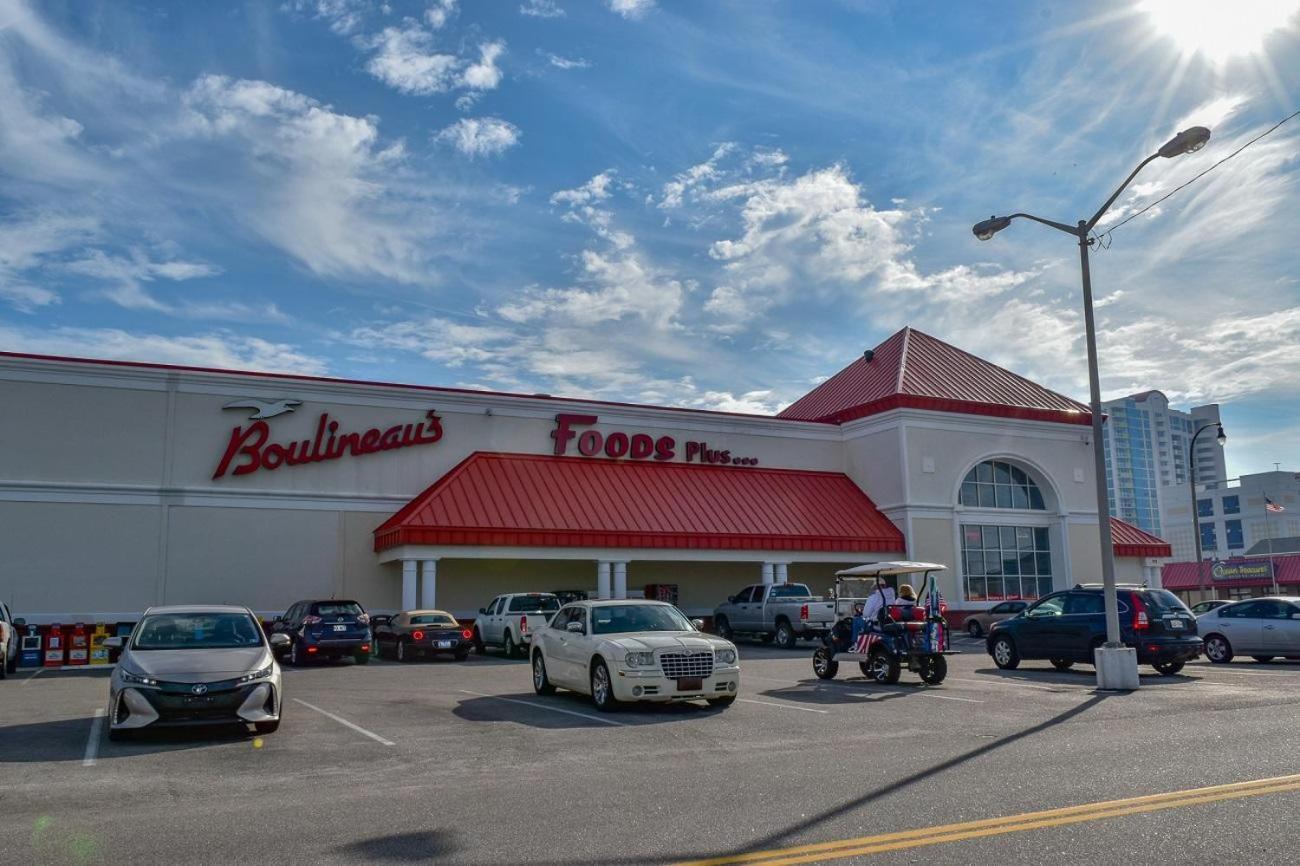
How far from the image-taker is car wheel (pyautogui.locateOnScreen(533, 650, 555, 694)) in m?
15.3

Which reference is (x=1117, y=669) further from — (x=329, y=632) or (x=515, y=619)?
(x=329, y=632)

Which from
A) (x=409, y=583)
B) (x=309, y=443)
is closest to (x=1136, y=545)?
(x=409, y=583)

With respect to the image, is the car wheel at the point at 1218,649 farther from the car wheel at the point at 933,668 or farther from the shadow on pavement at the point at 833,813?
the shadow on pavement at the point at 833,813

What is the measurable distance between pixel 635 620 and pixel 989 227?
32.1 feet

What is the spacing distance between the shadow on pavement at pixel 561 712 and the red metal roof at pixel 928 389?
23.3 m

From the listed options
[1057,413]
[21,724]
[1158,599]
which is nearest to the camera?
[21,724]

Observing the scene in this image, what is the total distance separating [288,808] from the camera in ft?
24.9

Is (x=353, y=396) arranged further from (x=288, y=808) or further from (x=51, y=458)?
(x=288, y=808)

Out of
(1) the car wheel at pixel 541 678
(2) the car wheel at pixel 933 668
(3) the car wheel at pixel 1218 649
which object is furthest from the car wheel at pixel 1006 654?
(1) the car wheel at pixel 541 678

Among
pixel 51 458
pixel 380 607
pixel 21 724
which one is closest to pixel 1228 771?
pixel 21 724

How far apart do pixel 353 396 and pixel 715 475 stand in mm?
12193

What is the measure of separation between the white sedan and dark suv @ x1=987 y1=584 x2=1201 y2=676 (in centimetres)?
779

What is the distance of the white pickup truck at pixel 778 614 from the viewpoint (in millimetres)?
25984

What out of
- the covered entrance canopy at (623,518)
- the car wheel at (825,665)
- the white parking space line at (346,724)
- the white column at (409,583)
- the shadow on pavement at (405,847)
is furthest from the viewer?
the covered entrance canopy at (623,518)
